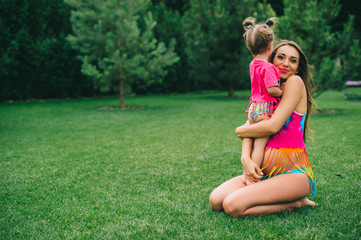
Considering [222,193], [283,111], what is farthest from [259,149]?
[222,193]

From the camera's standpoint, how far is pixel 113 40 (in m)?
11.8

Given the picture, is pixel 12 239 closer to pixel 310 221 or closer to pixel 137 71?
pixel 310 221

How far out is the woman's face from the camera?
9.24 feet

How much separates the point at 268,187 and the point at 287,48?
1210 mm

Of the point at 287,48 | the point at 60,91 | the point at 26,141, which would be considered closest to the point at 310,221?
the point at 287,48

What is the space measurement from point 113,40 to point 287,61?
32.3 feet

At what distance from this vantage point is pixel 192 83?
66.2 ft

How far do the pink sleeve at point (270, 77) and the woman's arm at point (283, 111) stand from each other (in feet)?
0.57

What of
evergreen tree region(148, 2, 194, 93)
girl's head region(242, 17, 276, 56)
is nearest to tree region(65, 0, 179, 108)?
evergreen tree region(148, 2, 194, 93)

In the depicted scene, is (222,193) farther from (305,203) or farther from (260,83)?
(260,83)

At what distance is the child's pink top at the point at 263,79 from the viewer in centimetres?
261

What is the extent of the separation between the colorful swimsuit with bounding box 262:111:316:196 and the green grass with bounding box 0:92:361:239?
38 centimetres

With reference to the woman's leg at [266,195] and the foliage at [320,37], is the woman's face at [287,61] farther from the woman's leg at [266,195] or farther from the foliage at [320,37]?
the foliage at [320,37]

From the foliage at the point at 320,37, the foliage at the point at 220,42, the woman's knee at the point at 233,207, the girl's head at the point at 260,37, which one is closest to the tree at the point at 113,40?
the foliage at the point at 220,42
